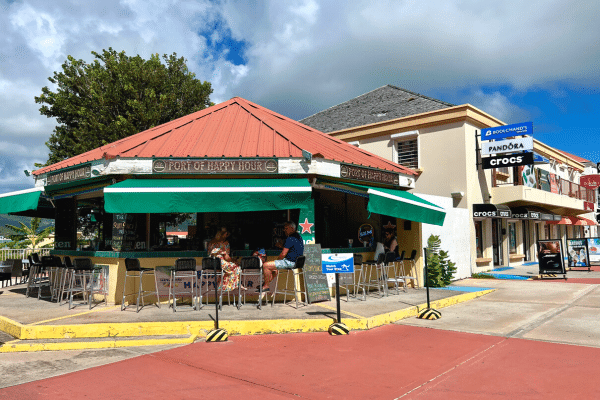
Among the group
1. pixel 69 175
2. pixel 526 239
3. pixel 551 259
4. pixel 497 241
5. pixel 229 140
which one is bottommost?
pixel 551 259

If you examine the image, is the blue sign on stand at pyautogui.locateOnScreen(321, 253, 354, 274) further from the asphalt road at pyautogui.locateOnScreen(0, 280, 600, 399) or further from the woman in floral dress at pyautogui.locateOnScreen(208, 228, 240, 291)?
the woman in floral dress at pyautogui.locateOnScreen(208, 228, 240, 291)

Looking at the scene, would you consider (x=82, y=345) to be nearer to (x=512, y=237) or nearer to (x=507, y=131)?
(x=507, y=131)

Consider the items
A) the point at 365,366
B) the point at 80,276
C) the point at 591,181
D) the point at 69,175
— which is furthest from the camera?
the point at 591,181

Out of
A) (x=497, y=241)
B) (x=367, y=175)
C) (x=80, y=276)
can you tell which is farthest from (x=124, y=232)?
(x=497, y=241)

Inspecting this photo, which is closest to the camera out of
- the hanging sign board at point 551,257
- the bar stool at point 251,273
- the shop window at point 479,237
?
the bar stool at point 251,273

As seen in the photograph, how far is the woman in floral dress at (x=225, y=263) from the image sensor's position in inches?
375

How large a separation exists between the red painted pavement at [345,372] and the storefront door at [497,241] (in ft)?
50.3

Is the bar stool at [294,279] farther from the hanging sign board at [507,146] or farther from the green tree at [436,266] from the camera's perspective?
the hanging sign board at [507,146]

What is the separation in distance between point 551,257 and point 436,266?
6328 millimetres

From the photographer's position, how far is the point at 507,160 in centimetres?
1859

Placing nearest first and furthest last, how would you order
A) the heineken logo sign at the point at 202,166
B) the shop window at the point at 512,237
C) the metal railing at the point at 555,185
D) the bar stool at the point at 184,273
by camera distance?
1. the bar stool at the point at 184,273
2. the heineken logo sign at the point at 202,166
3. the metal railing at the point at 555,185
4. the shop window at the point at 512,237

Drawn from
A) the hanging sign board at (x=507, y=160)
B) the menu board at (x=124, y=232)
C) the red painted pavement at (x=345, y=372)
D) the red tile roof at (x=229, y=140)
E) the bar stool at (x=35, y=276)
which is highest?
the hanging sign board at (x=507, y=160)

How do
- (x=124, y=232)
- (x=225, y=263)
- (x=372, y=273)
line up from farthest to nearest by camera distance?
(x=372, y=273)
(x=124, y=232)
(x=225, y=263)

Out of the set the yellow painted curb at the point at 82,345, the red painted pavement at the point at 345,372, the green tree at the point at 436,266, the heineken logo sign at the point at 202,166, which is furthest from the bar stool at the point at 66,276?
the green tree at the point at 436,266
